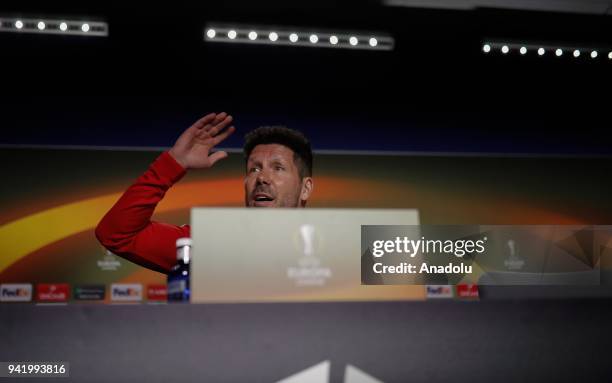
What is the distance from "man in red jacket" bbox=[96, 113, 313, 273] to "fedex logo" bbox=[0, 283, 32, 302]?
3.80 ft

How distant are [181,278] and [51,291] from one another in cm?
273

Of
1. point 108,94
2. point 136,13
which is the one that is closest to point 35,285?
point 108,94

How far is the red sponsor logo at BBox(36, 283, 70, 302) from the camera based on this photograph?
11.4 feet

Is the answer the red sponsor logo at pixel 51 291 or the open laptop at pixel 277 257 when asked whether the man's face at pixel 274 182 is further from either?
the open laptop at pixel 277 257

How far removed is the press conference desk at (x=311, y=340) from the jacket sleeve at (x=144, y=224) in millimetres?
1519

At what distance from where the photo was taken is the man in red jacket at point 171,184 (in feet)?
7.68

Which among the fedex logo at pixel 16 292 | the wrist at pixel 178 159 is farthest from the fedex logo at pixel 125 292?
the wrist at pixel 178 159

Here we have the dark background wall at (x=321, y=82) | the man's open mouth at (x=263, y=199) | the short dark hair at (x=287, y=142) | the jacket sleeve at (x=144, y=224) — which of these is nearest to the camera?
the jacket sleeve at (x=144, y=224)

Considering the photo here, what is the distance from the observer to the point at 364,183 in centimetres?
378

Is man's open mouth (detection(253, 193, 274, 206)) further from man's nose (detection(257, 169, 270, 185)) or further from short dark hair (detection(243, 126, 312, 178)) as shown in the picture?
short dark hair (detection(243, 126, 312, 178))

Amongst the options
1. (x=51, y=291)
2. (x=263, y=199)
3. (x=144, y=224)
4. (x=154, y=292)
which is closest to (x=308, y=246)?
(x=144, y=224)

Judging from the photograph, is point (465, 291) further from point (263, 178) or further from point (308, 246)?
point (308, 246)

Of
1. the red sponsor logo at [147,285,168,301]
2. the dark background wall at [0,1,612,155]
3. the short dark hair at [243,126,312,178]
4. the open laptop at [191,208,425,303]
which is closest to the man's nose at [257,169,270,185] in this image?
the short dark hair at [243,126,312,178]

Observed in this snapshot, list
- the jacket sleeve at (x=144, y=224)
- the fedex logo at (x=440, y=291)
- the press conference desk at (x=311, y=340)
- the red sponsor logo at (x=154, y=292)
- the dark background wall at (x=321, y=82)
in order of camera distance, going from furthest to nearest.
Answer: the fedex logo at (x=440, y=291)
the red sponsor logo at (x=154, y=292)
the dark background wall at (x=321, y=82)
the jacket sleeve at (x=144, y=224)
the press conference desk at (x=311, y=340)
